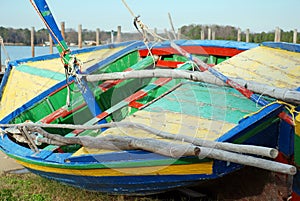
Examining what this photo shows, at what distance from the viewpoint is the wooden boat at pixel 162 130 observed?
2.76 metres

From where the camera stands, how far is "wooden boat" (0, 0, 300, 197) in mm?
2764

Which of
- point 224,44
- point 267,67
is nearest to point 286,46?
point 267,67

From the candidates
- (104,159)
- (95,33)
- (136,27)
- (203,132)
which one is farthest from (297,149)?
(95,33)

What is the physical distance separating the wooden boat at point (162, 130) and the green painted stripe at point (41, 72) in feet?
2.32

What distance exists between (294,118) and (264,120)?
209 millimetres

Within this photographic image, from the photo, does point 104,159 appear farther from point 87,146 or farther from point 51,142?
point 51,142

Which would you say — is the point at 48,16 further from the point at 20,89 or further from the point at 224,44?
the point at 224,44

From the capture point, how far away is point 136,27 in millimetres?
3641

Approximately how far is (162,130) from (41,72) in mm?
3267

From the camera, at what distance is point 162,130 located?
9.81ft

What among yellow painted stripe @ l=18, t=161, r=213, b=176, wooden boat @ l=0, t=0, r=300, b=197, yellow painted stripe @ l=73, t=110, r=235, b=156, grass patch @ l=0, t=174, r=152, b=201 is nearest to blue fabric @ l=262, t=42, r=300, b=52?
wooden boat @ l=0, t=0, r=300, b=197

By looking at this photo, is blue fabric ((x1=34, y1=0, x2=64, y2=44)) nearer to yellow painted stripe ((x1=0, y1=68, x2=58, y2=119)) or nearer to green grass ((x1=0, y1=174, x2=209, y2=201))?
yellow painted stripe ((x1=0, y1=68, x2=58, y2=119))

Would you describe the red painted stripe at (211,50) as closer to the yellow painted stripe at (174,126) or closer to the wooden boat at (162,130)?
the wooden boat at (162,130)

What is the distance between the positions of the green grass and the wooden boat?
1.36 feet
